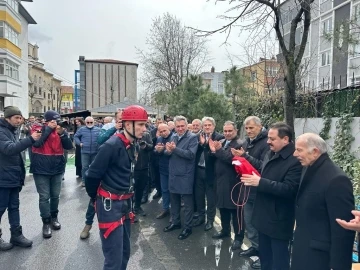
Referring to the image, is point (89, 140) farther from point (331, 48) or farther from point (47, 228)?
point (331, 48)

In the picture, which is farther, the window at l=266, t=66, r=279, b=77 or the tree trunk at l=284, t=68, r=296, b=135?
the window at l=266, t=66, r=279, b=77

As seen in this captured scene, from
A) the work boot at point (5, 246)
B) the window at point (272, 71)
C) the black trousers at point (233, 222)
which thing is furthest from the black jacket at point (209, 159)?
the window at point (272, 71)

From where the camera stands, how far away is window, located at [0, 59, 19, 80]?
2934cm

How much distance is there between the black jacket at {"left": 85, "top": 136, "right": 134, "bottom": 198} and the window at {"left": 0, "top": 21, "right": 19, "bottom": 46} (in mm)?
31772

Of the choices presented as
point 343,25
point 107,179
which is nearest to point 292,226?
point 107,179

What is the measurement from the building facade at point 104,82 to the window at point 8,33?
79.6 feet

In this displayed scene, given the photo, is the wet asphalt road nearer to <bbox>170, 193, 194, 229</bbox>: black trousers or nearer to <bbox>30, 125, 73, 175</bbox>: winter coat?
<bbox>170, 193, 194, 229</bbox>: black trousers

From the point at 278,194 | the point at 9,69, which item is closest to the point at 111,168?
the point at 278,194

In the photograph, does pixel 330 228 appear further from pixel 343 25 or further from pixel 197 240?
pixel 343 25

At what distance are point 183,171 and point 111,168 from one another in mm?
2125

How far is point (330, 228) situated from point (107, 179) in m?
2.11

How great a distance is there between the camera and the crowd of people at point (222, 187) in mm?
2574

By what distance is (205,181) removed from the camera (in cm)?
563

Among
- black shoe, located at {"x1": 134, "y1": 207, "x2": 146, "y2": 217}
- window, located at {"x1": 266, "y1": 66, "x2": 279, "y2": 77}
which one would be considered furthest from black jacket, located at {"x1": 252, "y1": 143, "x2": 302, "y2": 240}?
window, located at {"x1": 266, "y1": 66, "x2": 279, "y2": 77}
